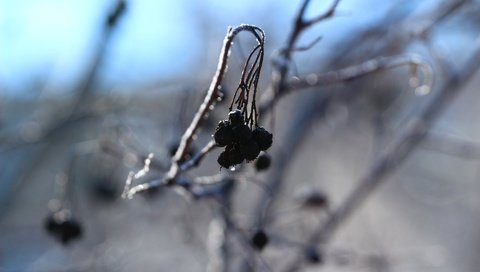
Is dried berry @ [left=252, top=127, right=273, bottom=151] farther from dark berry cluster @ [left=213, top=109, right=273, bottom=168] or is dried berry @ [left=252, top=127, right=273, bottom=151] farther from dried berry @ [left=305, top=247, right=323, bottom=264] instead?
dried berry @ [left=305, top=247, right=323, bottom=264]

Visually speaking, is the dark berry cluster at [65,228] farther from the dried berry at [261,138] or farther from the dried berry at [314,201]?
the dried berry at [261,138]

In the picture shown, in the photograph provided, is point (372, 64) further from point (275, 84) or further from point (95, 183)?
point (95, 183)

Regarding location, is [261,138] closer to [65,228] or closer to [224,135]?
[224,135]

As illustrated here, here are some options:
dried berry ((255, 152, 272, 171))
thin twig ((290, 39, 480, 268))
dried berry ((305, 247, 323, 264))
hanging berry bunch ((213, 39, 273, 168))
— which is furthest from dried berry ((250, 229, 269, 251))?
thin twig ((290, 39, 480, 268))

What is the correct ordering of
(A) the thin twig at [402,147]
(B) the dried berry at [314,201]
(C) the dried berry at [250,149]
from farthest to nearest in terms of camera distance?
(A) the thin twig at [402,147]
(B) the dried berry at [314,201]
(C) the dried berry at [250,149]

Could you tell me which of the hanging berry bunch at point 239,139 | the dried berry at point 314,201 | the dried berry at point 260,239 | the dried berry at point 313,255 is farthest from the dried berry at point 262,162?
the dried berry at point 314,201

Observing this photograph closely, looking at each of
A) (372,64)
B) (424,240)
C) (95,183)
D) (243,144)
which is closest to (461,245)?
(424,240)

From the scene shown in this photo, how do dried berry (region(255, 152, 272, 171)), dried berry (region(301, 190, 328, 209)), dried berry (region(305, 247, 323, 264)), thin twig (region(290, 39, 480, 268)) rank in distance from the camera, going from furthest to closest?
1. thin twig (region(290, 39, 480, 268))
2. dried berry (region(301, 190, 328, 209))
3. dried berry (region(305, 247, 323, 264))
4. dried berry (region(255, 152, 272, 171))
